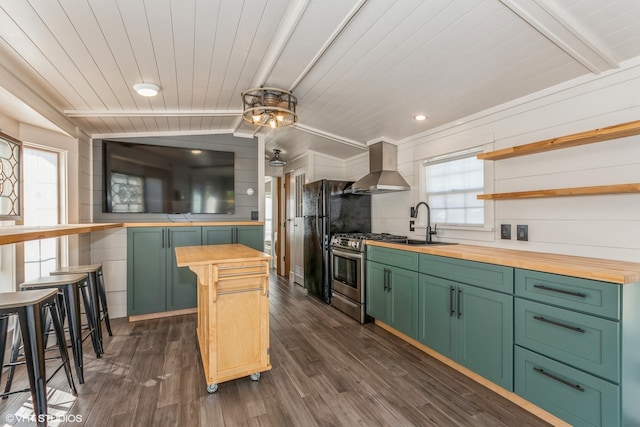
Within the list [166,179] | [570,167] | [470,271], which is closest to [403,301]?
[470,271]

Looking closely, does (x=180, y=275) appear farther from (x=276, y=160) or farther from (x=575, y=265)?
(x=575, y=265)

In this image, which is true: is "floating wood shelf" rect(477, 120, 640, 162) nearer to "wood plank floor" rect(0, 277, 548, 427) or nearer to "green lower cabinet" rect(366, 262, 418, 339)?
"green lower cabinet" rect(366, 262, 418, 339)

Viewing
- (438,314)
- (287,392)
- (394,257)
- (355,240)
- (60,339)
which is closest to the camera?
(60,339)

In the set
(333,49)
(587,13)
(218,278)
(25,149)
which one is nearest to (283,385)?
(218,278)

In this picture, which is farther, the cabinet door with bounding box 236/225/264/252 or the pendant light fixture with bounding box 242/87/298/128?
the cabinet door with bounding box 236/225/264/252

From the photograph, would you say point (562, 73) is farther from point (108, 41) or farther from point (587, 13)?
point (108, 41)

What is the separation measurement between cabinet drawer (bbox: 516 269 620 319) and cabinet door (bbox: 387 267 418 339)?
0.96 meters

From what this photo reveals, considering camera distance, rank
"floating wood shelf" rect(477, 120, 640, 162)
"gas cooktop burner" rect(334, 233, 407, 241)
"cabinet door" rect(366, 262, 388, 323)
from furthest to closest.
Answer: "gas cooktop burner" rect(334, 233, 407, 241) → "cabinet door" rect(366, 262, 388, 323) → "floating wood shelf" rect(477, 120, 640, 162)

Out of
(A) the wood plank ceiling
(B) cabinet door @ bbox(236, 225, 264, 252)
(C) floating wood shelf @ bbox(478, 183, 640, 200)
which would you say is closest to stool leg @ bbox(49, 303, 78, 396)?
(A) the wood plank ceiling

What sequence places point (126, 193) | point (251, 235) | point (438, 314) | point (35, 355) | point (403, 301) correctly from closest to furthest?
point (35, 355)
point (438, 314)
point (403, 301)
point (126, 193)
point (251, 235)

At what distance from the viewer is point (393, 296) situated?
2988 mm

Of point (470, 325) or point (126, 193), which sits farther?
point (126, 193)

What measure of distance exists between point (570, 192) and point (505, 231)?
2.12 feet

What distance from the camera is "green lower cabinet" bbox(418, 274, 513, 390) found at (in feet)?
6.50
